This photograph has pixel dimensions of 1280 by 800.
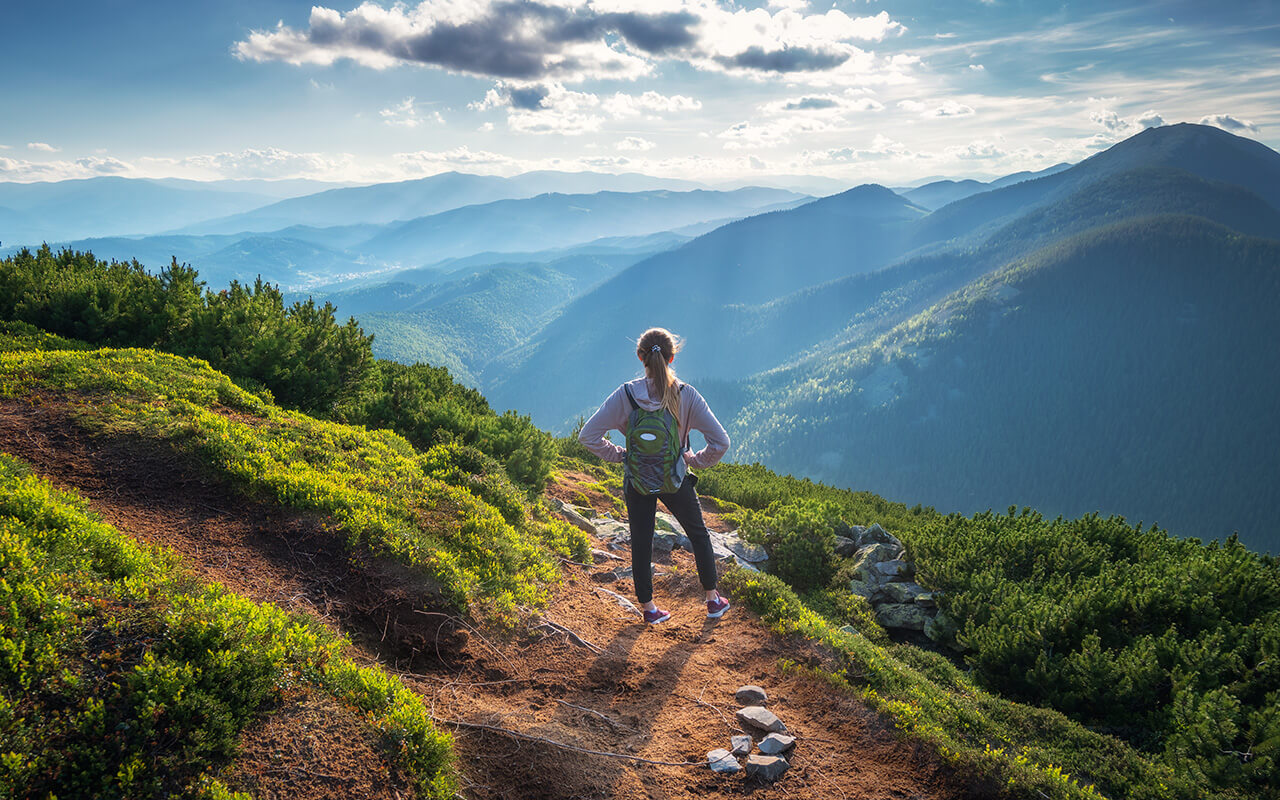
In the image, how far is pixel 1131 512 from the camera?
154 metres

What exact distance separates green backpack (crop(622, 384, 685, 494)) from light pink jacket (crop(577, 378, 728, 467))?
0.26 ft

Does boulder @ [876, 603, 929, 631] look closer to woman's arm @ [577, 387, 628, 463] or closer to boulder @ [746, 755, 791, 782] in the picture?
boulder @ [746, 755, 791, 782]

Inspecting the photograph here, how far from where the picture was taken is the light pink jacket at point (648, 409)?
6016mm

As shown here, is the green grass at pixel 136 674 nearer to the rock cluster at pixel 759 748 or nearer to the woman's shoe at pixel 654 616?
the rock cluster at pixel 759 748

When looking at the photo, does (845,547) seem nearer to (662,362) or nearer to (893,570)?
(893,570)

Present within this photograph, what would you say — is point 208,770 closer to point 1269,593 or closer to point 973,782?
point 973,782

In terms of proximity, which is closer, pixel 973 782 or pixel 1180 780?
pixel 973 782

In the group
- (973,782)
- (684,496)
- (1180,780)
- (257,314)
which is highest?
(257,314)

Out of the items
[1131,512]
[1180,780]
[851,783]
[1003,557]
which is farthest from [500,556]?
[1131,512]

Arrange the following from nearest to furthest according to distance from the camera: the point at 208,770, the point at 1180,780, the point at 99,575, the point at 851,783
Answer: the point at 208,770
the point at 99,575
the point at 851,783
the point at 1180,780

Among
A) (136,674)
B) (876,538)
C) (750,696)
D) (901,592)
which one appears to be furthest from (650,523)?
(876,538)

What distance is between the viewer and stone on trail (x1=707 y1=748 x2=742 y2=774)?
4.71 meters

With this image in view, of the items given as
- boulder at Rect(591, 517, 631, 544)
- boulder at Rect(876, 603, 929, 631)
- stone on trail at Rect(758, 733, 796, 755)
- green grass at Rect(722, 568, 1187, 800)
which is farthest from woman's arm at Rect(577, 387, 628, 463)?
boulder at Rect(876, 603, 929, 631)

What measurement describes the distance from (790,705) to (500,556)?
360 centimetres
